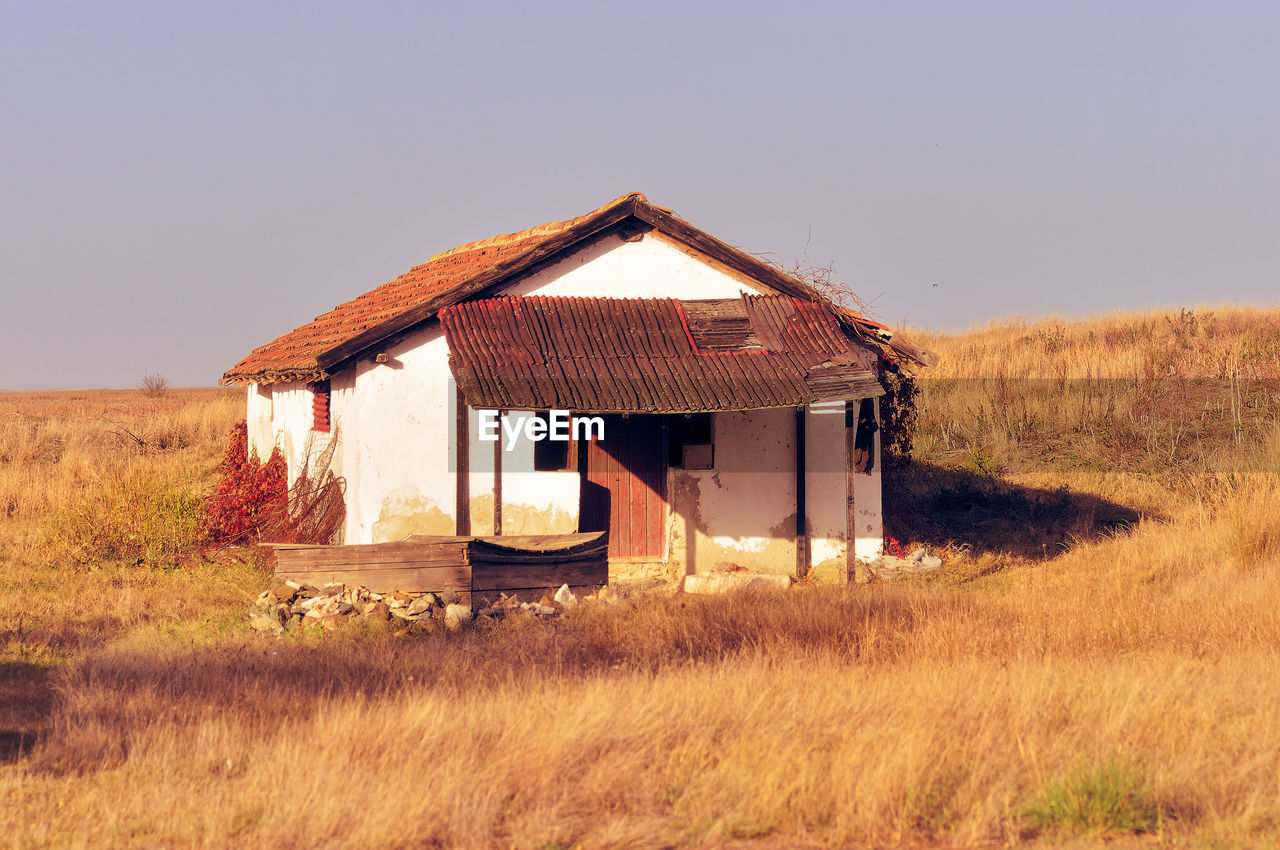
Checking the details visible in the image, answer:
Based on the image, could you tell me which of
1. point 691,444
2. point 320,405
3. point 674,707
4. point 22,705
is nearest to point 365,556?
point 320,405

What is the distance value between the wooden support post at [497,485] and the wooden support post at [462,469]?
291 mm

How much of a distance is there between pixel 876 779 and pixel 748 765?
2.37ft

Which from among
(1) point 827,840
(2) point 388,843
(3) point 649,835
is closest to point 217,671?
(2) point 388,843

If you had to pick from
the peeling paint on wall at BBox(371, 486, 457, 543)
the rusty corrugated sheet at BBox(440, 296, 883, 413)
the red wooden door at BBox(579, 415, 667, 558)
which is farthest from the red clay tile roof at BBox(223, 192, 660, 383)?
the red wooden door at BBox(579, 415, 667, 558)

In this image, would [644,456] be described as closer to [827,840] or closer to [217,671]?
[217,671]

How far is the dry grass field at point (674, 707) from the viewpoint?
205 inches

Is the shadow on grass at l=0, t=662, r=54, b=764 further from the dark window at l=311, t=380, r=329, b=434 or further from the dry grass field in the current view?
the dark window at l=311, t=380, r=329, b=434

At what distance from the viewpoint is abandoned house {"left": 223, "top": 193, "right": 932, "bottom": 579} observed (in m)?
12.0

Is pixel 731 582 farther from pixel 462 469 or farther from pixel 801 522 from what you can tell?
pixel 462 469

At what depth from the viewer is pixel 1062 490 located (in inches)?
709

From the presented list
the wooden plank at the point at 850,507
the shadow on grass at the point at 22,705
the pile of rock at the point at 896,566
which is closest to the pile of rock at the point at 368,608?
the shadow on grass at the point at 22,705

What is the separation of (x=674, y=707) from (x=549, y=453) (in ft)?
21.6

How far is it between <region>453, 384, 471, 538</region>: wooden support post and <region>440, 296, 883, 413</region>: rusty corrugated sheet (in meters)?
0.84

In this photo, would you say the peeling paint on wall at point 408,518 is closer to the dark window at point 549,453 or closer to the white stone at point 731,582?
the dark window at point 549,453
